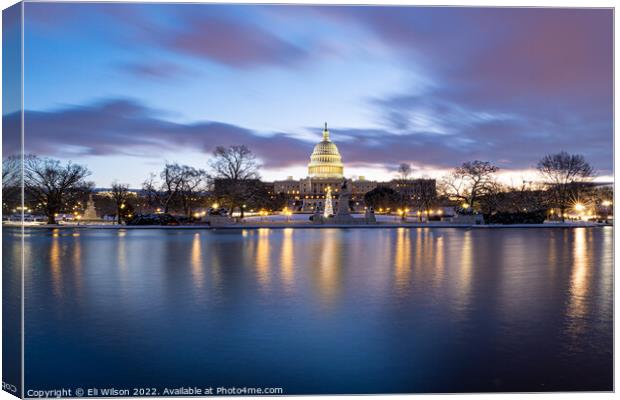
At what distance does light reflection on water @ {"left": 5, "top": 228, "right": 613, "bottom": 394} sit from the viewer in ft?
23.2

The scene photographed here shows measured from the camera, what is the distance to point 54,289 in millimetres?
12523

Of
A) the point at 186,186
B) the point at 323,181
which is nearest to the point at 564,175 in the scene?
the point at 186,186

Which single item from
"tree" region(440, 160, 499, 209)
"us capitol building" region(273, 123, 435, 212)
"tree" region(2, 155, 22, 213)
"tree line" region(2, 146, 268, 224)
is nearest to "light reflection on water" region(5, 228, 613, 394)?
"tree" region(2, 155, 22, 213)

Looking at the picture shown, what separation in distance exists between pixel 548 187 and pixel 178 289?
175 ft

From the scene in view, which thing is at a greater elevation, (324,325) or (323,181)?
(323,181)

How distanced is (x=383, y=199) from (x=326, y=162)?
52.2m

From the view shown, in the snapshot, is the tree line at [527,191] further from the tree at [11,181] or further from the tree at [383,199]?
the tree at [11,181]

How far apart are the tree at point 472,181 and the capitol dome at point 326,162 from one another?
2836 inches

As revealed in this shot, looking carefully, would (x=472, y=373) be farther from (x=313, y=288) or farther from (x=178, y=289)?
(x=178, y=289)

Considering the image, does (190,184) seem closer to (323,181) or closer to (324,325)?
(324,325)

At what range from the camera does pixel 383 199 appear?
8219 centimetres

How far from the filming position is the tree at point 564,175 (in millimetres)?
46094

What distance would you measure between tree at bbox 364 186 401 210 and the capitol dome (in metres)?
45.0

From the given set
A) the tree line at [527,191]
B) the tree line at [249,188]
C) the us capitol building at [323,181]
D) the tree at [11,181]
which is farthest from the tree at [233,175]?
the us capitol building at [323,181]
